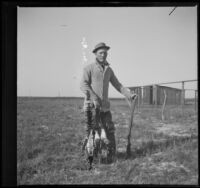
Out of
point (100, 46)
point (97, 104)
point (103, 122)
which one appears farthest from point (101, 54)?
point (103, 122)

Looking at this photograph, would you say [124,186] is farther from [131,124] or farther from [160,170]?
[131,124]

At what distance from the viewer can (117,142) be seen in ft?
11.0

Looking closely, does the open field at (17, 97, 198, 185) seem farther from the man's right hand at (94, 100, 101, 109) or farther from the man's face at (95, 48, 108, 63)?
the man's face at (95, 48, 108, 63)

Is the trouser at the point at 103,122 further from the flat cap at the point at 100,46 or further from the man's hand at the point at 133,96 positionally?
the flat cap at the point at 100,46

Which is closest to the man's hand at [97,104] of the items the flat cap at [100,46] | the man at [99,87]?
the man at [99,87]

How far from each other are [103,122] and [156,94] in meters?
1.11

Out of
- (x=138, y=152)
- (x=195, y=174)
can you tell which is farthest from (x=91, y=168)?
(x=195, y=174)

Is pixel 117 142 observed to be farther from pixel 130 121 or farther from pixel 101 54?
pixel 101 54

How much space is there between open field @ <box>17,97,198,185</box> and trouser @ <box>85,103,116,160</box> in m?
0.09

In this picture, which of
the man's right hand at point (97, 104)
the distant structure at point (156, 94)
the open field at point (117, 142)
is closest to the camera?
the open field at point (117, 142)

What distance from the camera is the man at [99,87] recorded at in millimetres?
3191

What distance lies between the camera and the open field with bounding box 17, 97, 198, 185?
9.75 feet

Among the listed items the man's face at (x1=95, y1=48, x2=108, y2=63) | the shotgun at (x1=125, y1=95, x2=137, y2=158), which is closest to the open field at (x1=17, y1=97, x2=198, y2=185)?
the shotgun at (x1=125, y1=95, x2=137, y2=158)

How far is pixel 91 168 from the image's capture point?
10.0ft
